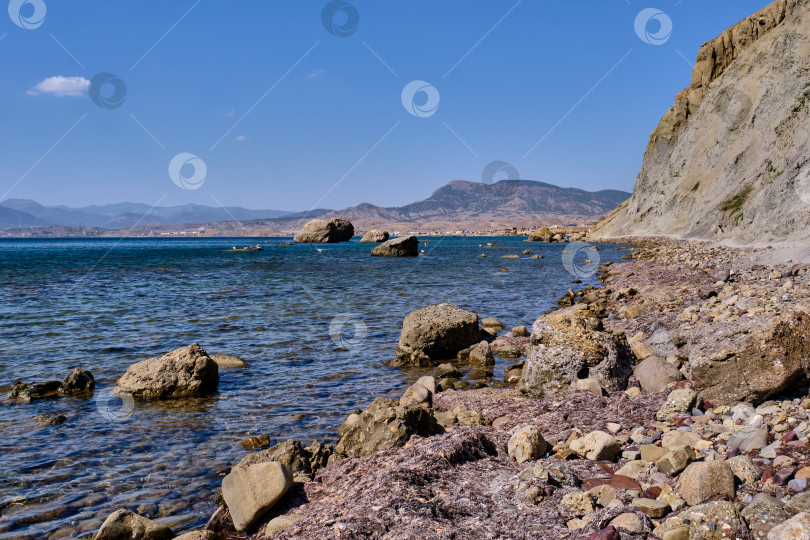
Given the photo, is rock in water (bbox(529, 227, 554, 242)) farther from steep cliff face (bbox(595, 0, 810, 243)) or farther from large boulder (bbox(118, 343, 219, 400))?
large boulder (bbox(118, 343, 219, 400))

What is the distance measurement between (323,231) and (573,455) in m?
131

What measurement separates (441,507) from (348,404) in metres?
5.47

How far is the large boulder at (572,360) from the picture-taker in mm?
10336

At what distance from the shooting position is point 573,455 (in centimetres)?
691

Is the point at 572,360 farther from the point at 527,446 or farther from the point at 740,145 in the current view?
the point at 740,145

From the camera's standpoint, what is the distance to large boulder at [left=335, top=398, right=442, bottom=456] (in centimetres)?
771

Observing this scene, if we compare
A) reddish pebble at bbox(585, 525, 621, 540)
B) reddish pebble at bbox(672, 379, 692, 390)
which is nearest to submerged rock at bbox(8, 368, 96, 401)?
reddish pebble at bbox(585, 525, 621, 540)

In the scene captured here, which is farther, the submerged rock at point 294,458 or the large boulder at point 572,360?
the large boulder at point 572,360

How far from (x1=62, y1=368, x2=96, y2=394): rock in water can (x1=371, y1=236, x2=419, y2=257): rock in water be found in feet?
213

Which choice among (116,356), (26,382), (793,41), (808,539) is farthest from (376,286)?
(793,41)

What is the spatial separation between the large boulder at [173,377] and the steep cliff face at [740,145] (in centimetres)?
3151

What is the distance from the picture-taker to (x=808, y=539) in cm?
383

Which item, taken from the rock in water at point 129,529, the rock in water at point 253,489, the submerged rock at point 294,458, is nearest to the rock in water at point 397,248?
the submerged rock at point 294,458

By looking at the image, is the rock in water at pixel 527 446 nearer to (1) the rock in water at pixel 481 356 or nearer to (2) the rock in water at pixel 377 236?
(1) the rock in water at pixel 481 356
